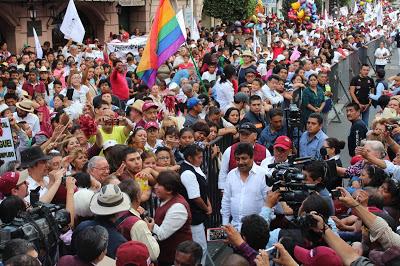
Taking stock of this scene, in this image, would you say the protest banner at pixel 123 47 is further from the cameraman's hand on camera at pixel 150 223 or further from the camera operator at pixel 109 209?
the camera operator at pixel 109 209

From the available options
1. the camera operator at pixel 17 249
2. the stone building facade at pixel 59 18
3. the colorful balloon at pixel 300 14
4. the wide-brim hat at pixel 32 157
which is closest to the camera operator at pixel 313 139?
the wide-brim hat at pixel 32 157

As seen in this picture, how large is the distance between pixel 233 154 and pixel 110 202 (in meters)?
2.48

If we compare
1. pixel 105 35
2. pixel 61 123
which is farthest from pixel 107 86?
pixel 105 35

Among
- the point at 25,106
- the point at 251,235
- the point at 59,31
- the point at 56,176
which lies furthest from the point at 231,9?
the point at 251,235

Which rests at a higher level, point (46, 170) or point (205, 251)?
point (46, 170)

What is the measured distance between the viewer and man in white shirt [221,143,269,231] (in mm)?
6988

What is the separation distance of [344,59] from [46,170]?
47.4 feet

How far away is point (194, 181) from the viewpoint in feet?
22.5

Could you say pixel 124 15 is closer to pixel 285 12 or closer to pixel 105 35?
pixel 105 35

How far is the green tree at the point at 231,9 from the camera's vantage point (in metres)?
32.6

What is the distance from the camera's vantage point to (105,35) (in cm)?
2855

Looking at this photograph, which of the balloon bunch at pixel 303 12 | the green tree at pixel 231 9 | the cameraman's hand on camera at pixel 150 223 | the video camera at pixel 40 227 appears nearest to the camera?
the video camera at pixel 40 227

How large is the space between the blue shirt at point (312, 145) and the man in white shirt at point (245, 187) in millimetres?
2065

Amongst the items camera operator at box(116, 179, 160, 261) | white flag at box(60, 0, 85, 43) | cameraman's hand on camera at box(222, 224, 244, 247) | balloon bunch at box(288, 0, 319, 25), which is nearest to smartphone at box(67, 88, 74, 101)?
white flag at box(60, 0, 85, 43)
